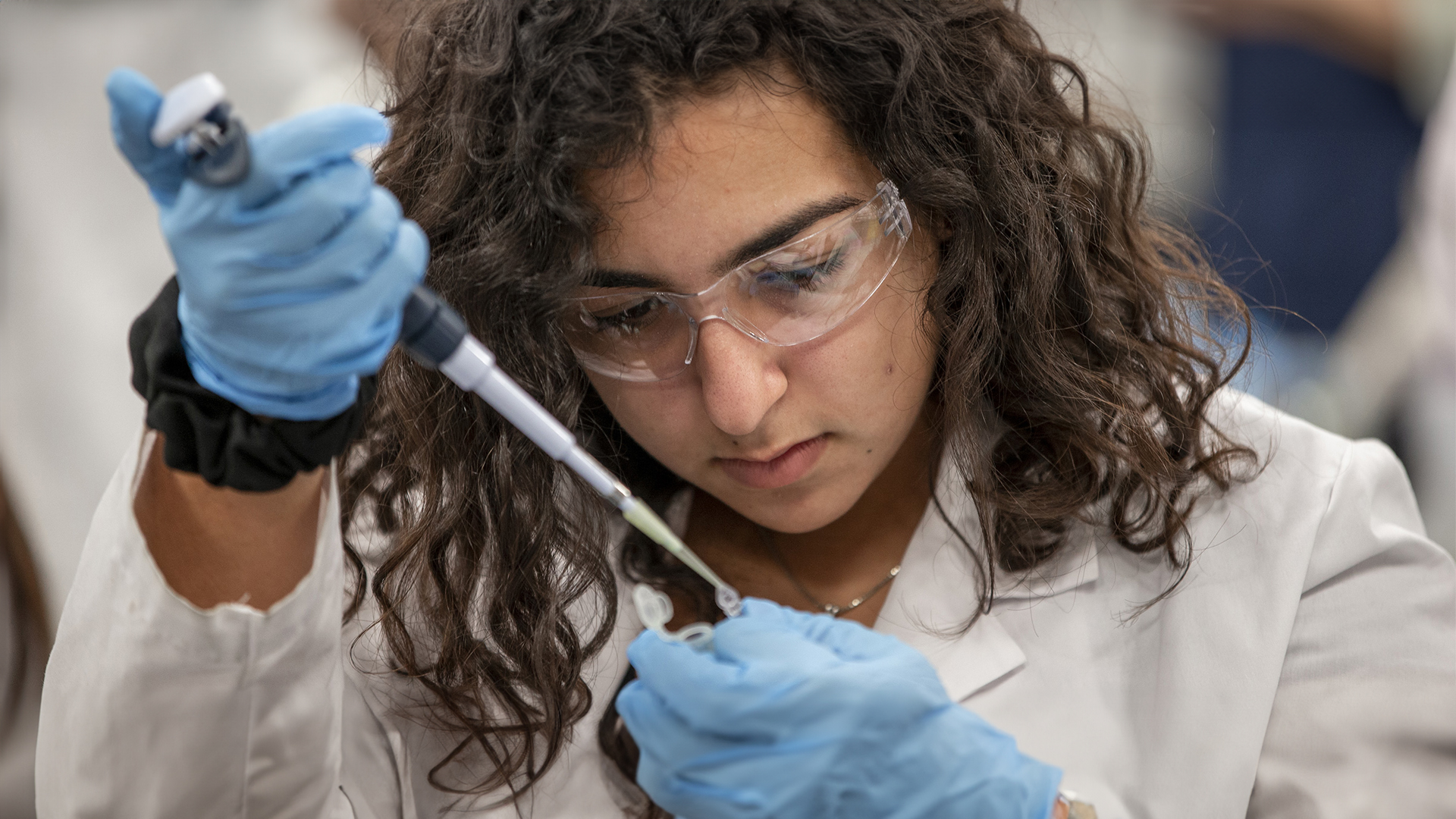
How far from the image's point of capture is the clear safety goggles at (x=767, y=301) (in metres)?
1.43

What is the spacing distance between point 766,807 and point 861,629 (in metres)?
0.23

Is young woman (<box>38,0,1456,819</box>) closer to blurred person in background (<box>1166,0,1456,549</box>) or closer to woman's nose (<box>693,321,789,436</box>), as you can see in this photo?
woman's nose (<box>693,321,789,436</box>)

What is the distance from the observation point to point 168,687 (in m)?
1.28

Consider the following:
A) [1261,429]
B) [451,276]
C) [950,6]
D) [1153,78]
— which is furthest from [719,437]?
[1153,78]

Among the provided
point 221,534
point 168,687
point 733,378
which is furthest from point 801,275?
point 168,687

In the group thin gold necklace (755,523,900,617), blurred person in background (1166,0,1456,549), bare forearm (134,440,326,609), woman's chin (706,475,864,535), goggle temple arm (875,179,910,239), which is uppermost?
goggle temple arm (875,179,910,239)

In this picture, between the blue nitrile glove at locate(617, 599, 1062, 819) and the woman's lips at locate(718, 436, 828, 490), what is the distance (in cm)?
32

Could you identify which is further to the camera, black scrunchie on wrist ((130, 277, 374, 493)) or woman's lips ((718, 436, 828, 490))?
woman's lips ((718, 436, 828, 490))

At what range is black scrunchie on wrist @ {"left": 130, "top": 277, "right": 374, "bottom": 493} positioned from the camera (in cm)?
116

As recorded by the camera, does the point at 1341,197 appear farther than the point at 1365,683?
Yes

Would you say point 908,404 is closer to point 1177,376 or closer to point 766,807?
point 1177,376

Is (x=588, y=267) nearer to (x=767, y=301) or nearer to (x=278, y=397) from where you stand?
(x=767, y=301)

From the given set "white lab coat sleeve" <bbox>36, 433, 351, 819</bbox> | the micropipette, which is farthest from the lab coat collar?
"white lab coat sleeve" <bbox>36, 433, 351, 819</bbox>

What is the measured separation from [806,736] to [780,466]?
449 millimetres
